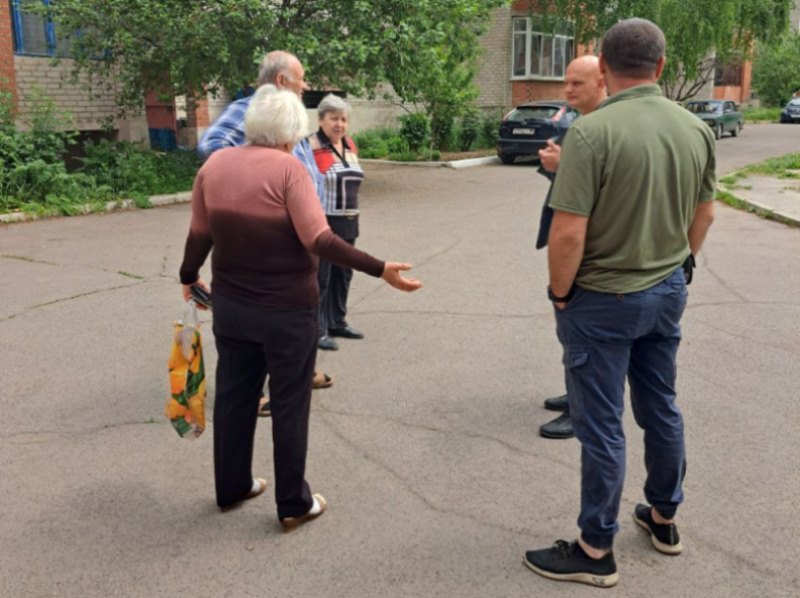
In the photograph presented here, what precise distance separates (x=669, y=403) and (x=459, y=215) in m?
9.13

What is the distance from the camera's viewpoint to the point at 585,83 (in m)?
3.65

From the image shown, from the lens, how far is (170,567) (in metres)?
3.12

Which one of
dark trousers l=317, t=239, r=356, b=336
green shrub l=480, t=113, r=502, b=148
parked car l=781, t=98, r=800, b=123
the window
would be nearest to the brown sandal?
dark trousers l=317, t=239, r=356, b=336

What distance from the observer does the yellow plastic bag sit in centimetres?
347

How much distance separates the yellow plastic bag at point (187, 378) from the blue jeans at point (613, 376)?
1.59 metres

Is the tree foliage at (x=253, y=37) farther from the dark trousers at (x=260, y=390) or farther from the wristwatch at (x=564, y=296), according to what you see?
the wristwatch at (x=564, y=296)

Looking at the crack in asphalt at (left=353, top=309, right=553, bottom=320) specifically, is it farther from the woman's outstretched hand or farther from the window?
the window

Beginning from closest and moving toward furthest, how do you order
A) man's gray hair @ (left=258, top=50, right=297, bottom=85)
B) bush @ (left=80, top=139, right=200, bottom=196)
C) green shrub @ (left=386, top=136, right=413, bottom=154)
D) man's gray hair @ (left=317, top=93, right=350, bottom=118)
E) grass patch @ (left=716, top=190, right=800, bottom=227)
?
man's gray hair @ (left=258, top=50, right=297, bottom=85)
man's gray hair @ (left=317, top=93, right=350, bottom=118)
grass patch @ (left=716, top=190, right=800, bottom=227)
bush @ (left=80, top=139, right=200, bottom=196)
green shrub @ (left=386, top=136, right=413, bottom=154)

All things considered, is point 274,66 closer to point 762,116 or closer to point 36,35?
point 36,35

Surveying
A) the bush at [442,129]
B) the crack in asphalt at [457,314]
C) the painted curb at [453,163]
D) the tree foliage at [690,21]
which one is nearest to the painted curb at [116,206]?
the crack in asphalt at [457,314]

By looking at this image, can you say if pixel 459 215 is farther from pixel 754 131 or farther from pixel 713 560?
pixel 754 131

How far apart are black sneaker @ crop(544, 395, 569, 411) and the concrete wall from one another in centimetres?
1166

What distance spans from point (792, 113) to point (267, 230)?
45.0m

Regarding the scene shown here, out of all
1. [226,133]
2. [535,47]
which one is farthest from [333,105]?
[535,47]
